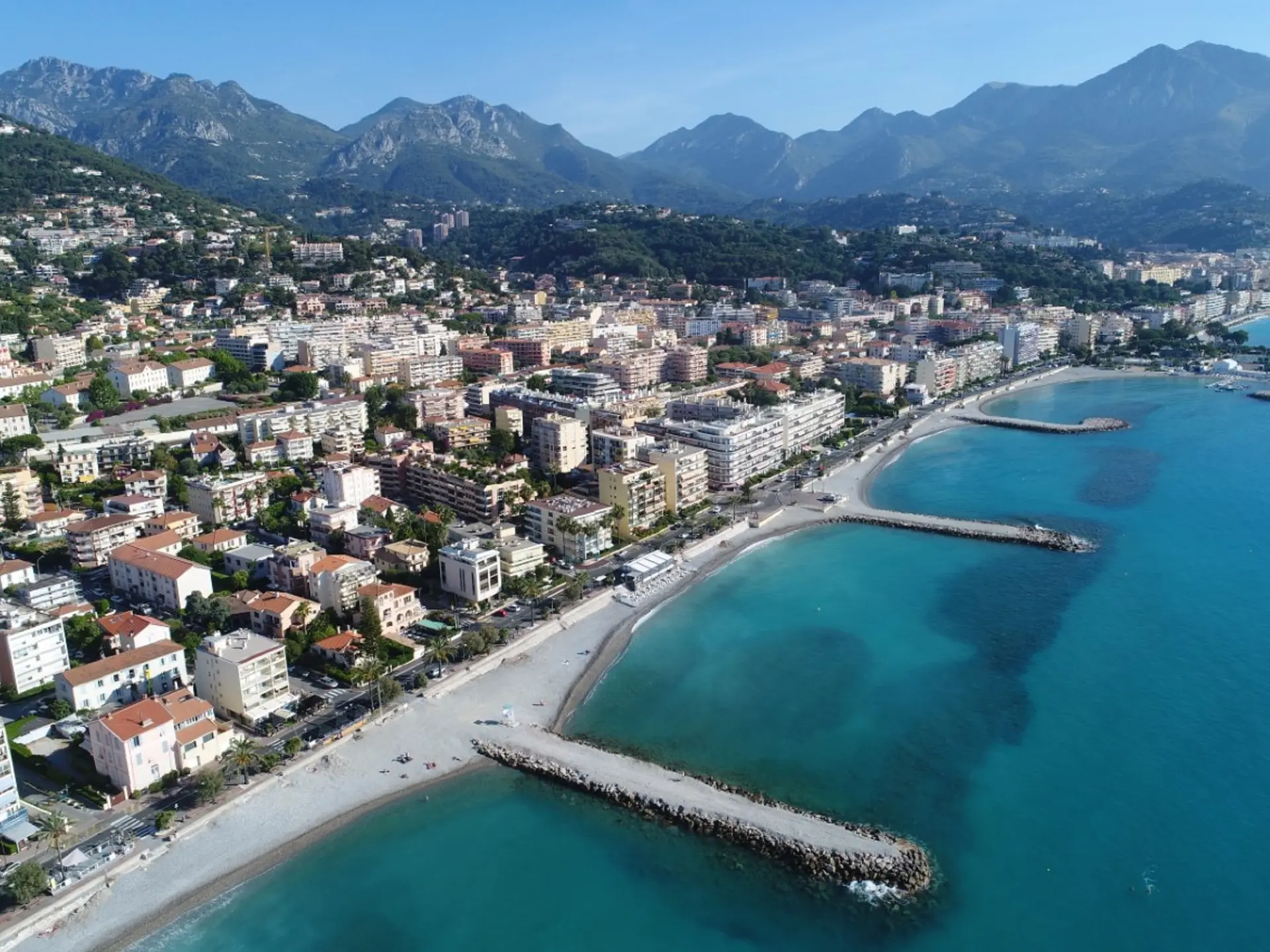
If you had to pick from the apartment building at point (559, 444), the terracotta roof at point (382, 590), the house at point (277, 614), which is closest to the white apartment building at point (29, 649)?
the house at point (277, 614)

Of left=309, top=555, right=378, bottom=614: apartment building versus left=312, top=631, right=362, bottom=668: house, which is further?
left=309, top=555, right=378, bottom=614: apartment building

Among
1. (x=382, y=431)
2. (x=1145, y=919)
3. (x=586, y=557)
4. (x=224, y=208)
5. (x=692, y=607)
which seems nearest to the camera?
(x=1145, y=919)

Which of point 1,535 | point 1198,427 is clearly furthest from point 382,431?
point 1198,427

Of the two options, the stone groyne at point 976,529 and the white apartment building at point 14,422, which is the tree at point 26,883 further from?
the white apartment building at point 14,422

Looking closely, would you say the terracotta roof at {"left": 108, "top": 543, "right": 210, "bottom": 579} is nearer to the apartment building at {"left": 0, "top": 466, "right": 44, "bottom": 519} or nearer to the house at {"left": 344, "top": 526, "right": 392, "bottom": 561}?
the house at {"left": 344, "top": 526, "right": 392, "bottom": 561}

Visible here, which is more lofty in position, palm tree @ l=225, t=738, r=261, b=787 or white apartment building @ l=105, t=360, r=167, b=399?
white apartment building @ l=105, t=360, r=167, b=399

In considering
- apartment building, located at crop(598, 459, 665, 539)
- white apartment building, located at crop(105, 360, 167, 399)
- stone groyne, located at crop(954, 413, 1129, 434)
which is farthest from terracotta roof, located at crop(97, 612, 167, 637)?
stone groyne, located at crop(954, 413, 1129, 434)

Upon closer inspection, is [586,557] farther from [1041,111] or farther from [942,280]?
[1041,111]
